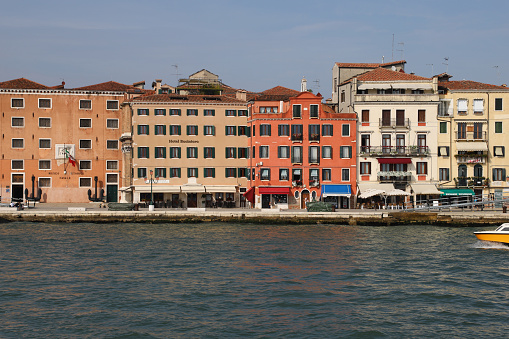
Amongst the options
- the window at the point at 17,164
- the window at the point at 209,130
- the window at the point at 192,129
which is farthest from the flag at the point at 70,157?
the window at the point at 209,130

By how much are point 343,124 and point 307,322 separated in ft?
122

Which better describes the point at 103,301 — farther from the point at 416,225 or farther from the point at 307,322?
the point at 416,225

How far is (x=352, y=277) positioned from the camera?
92.6 feet

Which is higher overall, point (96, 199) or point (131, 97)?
point (131, 97)

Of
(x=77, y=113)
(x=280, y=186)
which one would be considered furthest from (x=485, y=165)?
(x=77, y=113)

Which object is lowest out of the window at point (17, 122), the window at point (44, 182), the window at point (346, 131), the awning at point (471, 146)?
the window at point (44, 182)

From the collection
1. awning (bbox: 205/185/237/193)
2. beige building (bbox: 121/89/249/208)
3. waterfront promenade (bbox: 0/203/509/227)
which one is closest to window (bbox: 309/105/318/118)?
beige building (bbox: 121/89/249/208)

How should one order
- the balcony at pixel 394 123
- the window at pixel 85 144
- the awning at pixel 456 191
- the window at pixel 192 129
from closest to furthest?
the awning at pixel 456 191 → the balcony at pixel 394 123 → the window at pixel 192 129 → the window at pixel 85 144

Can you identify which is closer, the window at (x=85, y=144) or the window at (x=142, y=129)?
the window at (x=142, y=129)

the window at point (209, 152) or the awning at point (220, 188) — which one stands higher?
the window at point (209, 152)

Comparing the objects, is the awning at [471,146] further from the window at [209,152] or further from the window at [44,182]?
the window at [44,182]

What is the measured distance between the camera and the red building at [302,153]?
57.0m

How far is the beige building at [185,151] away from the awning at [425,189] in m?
14.7

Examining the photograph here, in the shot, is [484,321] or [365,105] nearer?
[484,321]
